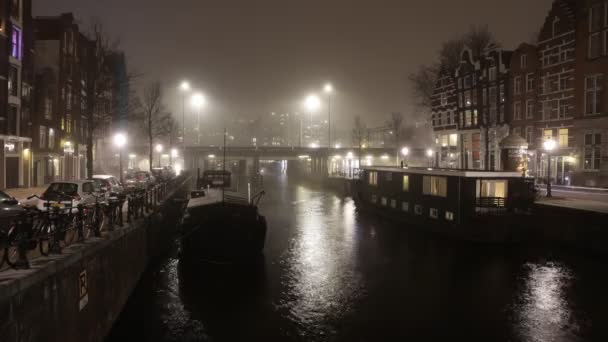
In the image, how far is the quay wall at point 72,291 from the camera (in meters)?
8.12

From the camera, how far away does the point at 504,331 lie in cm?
1467

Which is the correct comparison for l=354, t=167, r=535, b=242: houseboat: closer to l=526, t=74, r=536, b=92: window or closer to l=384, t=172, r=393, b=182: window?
l=384, t=172, r=393, b=182: window

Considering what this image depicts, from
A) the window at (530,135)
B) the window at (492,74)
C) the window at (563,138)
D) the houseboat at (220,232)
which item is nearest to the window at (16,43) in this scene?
the houseboat at (220,232)

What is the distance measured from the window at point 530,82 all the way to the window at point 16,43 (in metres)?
49.2

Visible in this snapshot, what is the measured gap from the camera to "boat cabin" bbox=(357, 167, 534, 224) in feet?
87.2

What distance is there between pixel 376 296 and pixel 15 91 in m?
32.8

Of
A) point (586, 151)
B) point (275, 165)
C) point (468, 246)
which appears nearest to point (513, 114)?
point (586, 151)

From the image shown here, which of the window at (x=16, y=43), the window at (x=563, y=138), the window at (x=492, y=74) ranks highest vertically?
the window at (x=492, y=74)

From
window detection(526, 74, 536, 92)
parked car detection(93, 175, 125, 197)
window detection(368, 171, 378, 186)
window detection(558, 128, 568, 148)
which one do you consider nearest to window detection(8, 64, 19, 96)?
parked car detection(93, 175, 125, 197)

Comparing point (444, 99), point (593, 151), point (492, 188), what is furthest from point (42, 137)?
point (444, 99)

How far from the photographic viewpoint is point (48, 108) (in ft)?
145

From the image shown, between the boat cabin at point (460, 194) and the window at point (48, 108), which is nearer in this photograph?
the boat cabin at point (460, 194)

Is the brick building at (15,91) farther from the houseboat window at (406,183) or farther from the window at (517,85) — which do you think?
the window at (517,85)

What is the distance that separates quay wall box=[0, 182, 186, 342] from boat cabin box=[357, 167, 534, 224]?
17.9 m
